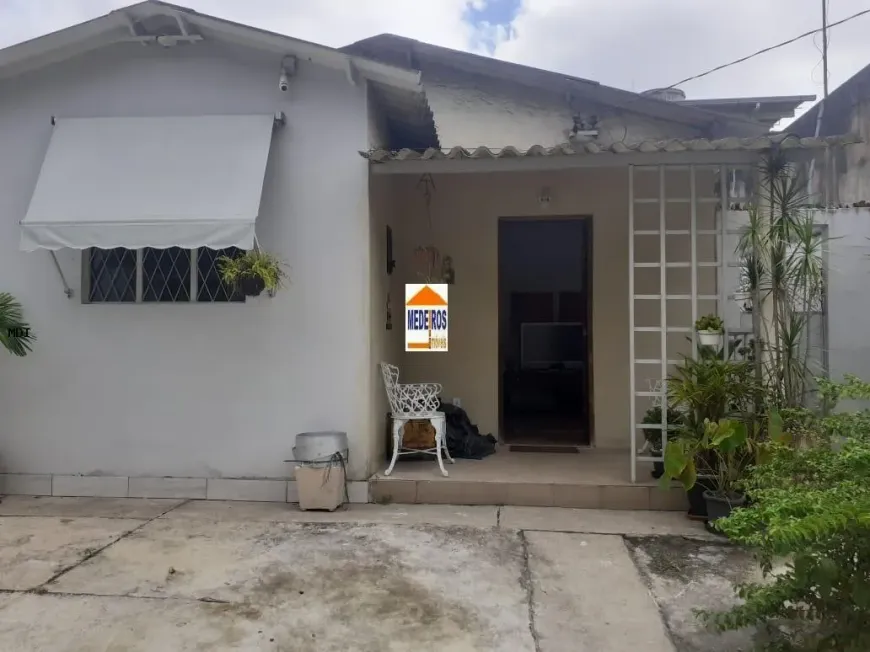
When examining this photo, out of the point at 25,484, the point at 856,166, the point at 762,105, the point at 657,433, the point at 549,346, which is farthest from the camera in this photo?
the point at 549,346

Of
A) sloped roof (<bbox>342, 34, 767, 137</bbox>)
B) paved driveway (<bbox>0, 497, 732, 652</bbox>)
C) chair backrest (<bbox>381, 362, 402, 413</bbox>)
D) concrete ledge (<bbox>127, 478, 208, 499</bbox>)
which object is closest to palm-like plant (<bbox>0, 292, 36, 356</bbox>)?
paved driveway (<bbox>0, 497, 732, 652</bbox>)

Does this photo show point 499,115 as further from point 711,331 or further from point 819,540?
point 819,540

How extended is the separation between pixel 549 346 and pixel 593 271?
174 inches

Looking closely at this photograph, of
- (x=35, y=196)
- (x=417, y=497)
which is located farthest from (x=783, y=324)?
(x=35, y=196)

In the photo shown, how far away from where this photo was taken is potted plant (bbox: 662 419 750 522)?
6.39 meters

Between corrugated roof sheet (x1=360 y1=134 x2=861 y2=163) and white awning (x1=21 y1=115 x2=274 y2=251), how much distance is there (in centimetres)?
144

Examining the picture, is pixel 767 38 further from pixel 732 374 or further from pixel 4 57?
pixel 4 57

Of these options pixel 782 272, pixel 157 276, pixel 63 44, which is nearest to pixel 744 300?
pixel 782 272

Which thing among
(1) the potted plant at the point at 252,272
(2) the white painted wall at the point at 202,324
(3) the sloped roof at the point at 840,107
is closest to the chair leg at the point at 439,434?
(2) the white painted wall at the point at 202,324

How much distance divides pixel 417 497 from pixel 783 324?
426cm

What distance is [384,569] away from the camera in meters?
5.61

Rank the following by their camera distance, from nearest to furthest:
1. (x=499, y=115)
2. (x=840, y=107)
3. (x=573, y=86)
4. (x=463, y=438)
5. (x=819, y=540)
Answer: (x=819, y=540)
(x=463, y=438)
(x=573, y=86)
(x=499, y=115)
(x=840, y=107)

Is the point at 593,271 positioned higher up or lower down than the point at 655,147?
lower down

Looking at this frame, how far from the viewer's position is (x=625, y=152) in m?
6.91
